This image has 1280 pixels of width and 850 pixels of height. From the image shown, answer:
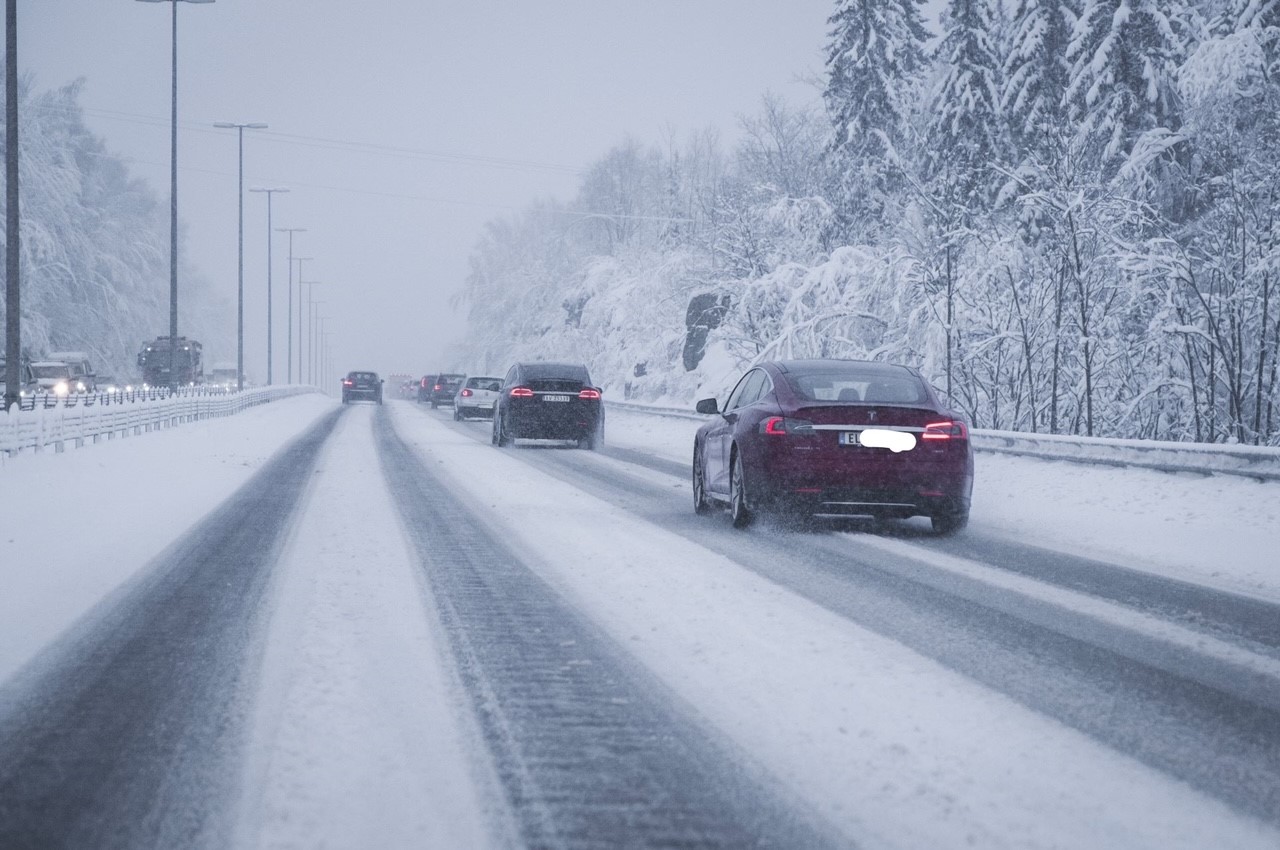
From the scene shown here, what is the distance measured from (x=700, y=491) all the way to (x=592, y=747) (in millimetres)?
8821

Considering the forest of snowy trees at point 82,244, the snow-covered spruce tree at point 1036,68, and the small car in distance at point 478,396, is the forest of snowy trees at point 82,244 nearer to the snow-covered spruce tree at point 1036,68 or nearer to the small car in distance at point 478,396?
the small car in distance at point 478,396

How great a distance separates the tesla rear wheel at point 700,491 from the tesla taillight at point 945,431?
304 cm

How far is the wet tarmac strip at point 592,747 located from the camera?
369cm

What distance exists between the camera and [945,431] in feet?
35.0

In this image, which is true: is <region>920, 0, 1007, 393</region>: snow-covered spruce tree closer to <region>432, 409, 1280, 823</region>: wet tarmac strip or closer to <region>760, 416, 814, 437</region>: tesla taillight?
<region>760, 416, 814, 437</region>: tesla taillight

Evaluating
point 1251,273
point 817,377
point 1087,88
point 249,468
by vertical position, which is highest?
point 1087,88

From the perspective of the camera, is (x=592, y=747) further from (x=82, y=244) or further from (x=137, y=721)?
(x=82, y=244)

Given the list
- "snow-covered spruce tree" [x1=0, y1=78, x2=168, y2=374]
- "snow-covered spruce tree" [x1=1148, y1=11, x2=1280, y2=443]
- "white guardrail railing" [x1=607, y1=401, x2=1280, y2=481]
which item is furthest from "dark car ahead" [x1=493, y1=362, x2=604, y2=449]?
"snow-covered spruce tree" [x1=0, y1=78, x2=168, y2=374]

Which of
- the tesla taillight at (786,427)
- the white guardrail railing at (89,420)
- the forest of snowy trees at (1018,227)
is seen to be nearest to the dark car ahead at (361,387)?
the forest of snowy trees at (1018,227)

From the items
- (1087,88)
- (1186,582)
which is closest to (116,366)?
(1087,88)

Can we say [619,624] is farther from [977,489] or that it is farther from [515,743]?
[977,489]

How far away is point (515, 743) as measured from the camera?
453 cm

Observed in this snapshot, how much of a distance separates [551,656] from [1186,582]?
15.6ft

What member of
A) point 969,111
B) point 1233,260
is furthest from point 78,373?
point 1233,260
